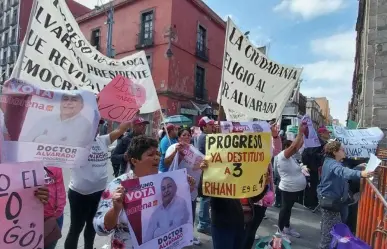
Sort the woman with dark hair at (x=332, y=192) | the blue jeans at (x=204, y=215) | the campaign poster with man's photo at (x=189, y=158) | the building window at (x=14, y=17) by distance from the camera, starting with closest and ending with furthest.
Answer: the campaign poster with man's photo at (x=189, y=158) → the woman with dark hair at (x=332, y=192) → the blue jeans at (x=204, y=215) → the building window at (x=14, y=17)

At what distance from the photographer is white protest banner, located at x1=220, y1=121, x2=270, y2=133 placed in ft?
12.2

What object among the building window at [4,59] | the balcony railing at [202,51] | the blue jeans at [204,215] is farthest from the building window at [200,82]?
the building window at [4,59]

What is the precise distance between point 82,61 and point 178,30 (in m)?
20.6

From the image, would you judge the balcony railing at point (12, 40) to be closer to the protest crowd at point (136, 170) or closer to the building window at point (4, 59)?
the building window at point (4, 59)

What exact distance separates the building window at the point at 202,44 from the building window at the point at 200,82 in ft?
3.51

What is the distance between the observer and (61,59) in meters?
3.55

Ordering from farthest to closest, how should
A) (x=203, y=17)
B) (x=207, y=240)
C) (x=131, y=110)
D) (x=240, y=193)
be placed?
(x=203, y=17) → (x=207, y=240) → (x=131, y=110) → (x=240, y=193)

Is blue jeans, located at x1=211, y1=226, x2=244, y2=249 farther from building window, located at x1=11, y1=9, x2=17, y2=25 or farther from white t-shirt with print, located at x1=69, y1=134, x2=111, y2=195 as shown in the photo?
building window, located at x1=11, y1=9, x2=17, y2=25

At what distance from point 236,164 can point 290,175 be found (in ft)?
8.20

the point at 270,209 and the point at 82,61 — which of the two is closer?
the point at 82,61

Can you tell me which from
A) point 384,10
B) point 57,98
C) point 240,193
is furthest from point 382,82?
point 57,98

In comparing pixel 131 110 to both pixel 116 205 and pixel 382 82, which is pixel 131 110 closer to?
pixel 116 205

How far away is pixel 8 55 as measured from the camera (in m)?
43.7

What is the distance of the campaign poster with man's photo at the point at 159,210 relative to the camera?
208cm
